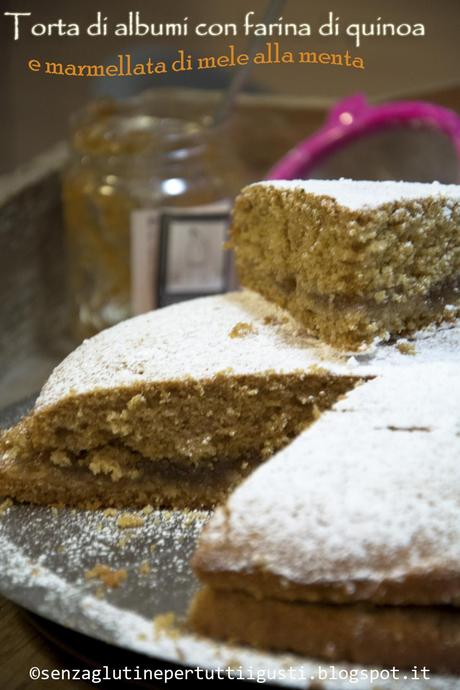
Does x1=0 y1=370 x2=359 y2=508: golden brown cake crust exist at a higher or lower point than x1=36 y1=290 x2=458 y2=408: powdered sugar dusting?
lower

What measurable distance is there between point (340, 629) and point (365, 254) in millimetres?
713

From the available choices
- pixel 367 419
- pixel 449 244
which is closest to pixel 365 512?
pixel 367 419

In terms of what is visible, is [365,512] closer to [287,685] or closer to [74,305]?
[287,685]

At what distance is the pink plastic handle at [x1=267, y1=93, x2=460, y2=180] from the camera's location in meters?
2.45

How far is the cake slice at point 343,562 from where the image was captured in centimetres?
112

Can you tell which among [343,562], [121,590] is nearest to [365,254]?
[343,562]

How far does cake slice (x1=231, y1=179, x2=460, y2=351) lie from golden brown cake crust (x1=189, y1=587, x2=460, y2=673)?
23.4 inches

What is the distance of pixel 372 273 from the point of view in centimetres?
156

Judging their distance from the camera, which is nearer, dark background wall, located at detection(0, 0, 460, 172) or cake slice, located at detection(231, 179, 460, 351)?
cake slice, located at detection(231, 179, 460, 351)

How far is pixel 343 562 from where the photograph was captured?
3.73 ft

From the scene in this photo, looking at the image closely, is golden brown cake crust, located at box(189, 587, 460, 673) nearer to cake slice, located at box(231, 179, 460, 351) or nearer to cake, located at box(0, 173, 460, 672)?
cake, located at box(0, 173, 460, 672)

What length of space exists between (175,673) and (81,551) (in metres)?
0.34

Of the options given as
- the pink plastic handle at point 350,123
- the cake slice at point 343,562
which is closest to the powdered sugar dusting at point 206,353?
the cake slice at point 343,562

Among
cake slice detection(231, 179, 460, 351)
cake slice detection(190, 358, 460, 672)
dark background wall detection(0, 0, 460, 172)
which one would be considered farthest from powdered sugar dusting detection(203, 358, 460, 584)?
dark background wall detection(0, 0, 460, 172)
